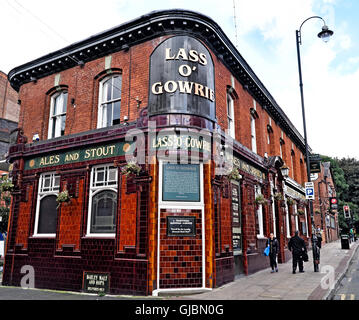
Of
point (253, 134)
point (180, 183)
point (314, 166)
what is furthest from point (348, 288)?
point (314, 166)

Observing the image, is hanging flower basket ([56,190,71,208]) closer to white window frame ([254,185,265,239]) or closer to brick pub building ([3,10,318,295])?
brick pub building ([3,10,318,295])

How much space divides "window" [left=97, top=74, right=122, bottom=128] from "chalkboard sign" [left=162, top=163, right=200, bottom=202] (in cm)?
340

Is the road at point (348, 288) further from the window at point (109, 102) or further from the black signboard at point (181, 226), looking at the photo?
the window at point (109, 102)

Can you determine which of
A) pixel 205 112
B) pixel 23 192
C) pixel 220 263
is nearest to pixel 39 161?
pixel 23 192

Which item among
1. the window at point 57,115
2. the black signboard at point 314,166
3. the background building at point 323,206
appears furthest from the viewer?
the background building at point 323,206

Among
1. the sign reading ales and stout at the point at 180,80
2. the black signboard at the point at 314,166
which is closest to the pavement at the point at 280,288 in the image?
the sign reading ales and stout at the point at 180,80

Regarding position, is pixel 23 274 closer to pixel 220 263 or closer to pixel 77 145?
pixel 77 145

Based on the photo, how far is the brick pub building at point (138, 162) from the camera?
9.34m

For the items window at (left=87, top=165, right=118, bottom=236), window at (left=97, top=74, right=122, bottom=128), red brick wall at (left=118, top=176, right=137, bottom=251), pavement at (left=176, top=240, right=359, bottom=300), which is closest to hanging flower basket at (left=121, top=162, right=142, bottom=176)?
red brick wall at (left=118, top=176, right=137, bottom=251)

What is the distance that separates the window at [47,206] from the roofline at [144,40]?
5.08 metres

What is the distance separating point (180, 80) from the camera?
10172 millimetres

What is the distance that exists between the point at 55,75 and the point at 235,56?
8173 millimetres

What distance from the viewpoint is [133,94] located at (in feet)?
35.9
